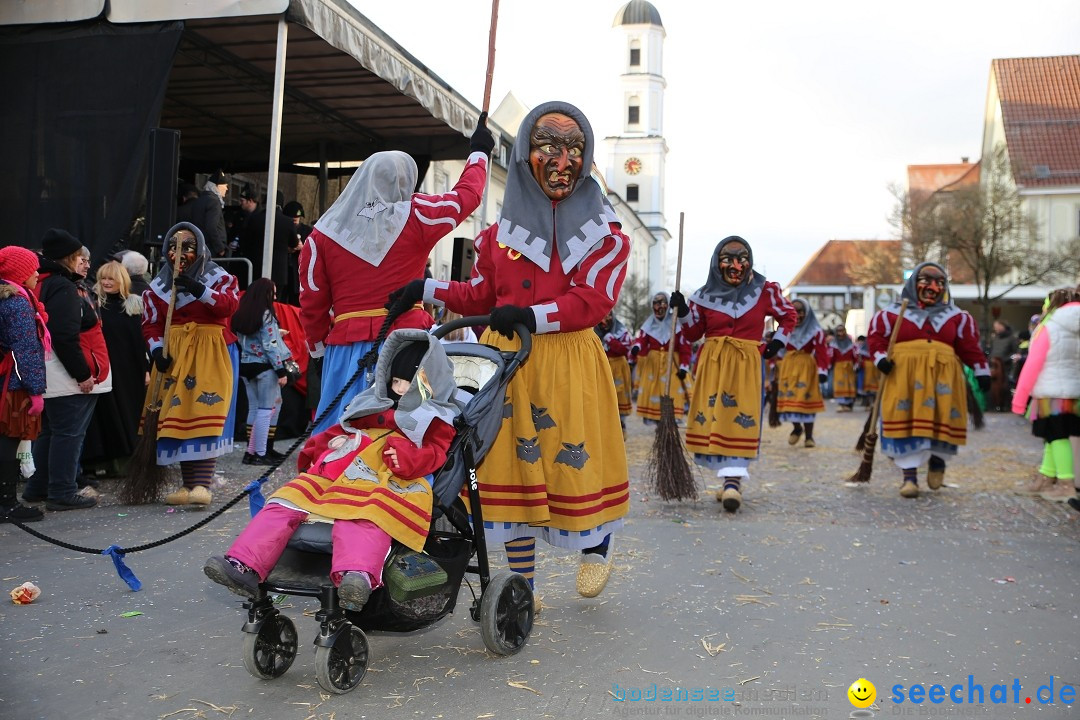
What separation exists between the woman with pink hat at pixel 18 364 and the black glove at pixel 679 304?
14.8ft

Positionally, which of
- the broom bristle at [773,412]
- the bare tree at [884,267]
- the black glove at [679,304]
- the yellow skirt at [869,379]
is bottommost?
the broom bristle at [773,412]

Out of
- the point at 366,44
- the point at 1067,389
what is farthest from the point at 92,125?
the point at 1067,389

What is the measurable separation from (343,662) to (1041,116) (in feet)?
158

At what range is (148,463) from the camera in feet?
24.0

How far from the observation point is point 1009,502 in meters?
8.51

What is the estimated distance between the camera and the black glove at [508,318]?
4086 millimetres

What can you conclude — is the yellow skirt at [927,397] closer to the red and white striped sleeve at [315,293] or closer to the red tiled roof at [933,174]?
the red and white striped sleeve at [315,293]

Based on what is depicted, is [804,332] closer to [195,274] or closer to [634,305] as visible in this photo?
[195,274]

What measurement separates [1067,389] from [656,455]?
3373 millimetres

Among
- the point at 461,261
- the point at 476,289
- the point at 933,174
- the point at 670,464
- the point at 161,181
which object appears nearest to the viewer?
the point at 476,289

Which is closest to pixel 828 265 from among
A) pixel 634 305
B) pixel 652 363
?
pixel 634 305

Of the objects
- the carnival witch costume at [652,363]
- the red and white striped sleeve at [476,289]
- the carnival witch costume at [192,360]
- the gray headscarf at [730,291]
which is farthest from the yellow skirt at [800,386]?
the red and white striped sleeve at [476,289]

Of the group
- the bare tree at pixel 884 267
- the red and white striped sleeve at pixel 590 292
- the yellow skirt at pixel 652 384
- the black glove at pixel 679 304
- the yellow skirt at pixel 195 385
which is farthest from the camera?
the bare tree at pixel 884 267

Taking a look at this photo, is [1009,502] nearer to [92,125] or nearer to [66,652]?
[66,652]
